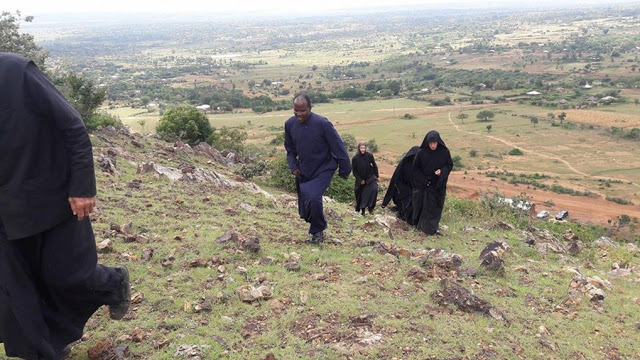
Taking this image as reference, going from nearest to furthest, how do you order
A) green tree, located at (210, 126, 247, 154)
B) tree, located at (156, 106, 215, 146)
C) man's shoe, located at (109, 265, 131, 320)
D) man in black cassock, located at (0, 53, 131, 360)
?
1. man in black cassock, located at (0, 53, 131, 360)
2. man's shoe, located at (109, 265, 131, 320)
3. tree, located at (156, 106, 215, 146)
4. green tree, located at (210, 126, 247, 154)

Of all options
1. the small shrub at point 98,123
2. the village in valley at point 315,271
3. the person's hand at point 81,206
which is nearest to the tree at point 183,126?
the village in valley at point 315,271

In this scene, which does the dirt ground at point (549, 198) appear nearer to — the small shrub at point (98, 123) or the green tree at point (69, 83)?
the small shrub at point (98, 123)

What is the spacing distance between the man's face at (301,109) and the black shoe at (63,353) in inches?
134

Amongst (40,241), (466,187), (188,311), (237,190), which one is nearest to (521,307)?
(188,311)

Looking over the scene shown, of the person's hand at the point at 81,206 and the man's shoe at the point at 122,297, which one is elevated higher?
the person's hand at the point at 81,206

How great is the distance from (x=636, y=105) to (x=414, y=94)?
3094 cm

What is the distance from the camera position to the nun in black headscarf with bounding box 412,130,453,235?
816 centimetres

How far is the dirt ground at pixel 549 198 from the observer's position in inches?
1069

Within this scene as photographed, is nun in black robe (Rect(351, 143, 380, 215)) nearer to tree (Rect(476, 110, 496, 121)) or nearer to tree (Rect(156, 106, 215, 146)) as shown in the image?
tree (Rect(156, 106, 215, 146))

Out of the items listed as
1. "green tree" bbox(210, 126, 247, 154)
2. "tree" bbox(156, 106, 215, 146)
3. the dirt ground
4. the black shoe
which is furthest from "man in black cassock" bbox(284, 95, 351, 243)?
the dirt ground

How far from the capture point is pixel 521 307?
207 inches

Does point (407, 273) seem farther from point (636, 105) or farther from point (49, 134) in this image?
point (636, 105)

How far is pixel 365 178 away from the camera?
9812mm

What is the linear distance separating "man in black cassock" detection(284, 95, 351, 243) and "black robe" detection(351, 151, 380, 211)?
3.34m
